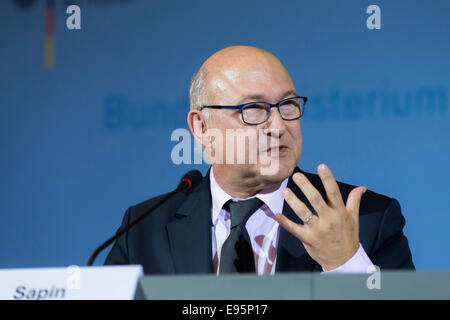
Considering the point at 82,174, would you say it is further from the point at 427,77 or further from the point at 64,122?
the point at 427,77

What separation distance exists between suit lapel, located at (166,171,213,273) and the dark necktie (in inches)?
3.9

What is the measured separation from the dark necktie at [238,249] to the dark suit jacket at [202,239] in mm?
90

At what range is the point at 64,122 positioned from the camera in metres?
2.45

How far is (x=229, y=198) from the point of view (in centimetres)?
188

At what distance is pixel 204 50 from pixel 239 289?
149 cm

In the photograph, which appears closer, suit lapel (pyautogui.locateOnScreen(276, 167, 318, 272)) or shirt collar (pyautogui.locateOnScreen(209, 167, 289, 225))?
suit lapel (pyautogui.locateOnScreen(276, 167, 318, 272))

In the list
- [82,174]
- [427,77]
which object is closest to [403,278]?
[427,77]

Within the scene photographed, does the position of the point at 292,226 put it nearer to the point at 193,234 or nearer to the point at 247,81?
the point at 193,234

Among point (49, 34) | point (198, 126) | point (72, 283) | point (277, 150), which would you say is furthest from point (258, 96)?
point (49, 34)

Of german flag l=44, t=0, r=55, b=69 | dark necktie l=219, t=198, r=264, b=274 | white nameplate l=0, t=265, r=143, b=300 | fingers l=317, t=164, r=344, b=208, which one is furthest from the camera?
german flag l=44, t=0, r=55, b=69

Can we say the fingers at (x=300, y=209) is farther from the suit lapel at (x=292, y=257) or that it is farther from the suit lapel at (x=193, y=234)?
the suit lapel at (x=193, y=234)

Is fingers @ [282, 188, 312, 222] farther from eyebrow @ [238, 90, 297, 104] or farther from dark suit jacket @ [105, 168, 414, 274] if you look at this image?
eyebrow @ [238, 90, 297, 104]

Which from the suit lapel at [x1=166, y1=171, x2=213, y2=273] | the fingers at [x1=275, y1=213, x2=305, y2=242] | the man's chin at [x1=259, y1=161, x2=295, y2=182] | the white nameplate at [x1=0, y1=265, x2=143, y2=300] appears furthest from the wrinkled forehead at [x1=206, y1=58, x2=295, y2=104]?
the white nameplate at [x1=0, y1=265, x2=143, y2=300]

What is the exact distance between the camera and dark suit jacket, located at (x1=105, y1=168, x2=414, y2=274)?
1.69m
